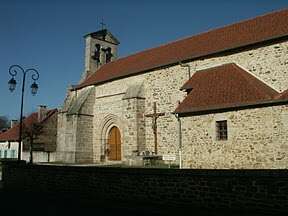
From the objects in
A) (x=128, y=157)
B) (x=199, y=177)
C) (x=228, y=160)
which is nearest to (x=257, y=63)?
(x=228, y=160)

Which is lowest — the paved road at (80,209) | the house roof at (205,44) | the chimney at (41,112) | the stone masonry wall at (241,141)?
the paved road at (80,209)

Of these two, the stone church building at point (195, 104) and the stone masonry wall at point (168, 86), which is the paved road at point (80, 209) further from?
the stone masonry wall at point (168, 86)

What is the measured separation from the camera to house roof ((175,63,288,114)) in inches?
520

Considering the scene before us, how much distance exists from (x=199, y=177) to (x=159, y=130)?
11050 millimetres

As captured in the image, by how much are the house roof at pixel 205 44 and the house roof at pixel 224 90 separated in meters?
1.44

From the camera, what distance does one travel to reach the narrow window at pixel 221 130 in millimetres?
13763

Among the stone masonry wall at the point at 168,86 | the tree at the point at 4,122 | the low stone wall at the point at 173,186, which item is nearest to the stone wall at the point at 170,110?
the stone masonry wall at the point at 168,86

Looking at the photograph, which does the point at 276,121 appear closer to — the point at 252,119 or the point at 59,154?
the point at 252,119

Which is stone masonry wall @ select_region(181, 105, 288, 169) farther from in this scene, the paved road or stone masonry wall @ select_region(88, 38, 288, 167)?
the paved road

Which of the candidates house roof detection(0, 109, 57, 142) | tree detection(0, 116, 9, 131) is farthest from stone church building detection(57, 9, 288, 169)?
tree detection(0, 116, 9, 131)

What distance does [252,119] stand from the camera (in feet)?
42.3

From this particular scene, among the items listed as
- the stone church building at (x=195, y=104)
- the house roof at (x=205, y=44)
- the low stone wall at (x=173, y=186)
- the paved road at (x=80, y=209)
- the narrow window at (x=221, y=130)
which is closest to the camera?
the low stone wall at (x=173, y=186)

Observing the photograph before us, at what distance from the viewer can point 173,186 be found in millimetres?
8328

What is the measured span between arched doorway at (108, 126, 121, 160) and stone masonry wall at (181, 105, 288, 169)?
817 centimetres
